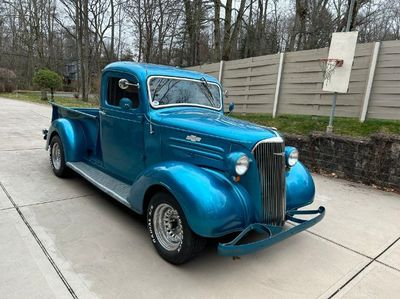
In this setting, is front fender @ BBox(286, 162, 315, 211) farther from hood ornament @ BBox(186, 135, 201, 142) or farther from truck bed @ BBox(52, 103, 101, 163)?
truck bed @ BBox(52, 103, 101, 163)

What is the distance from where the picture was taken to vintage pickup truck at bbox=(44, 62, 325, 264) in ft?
9.08

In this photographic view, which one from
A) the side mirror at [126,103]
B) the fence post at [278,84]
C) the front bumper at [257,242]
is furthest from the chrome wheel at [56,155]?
the fence post at [278,84]

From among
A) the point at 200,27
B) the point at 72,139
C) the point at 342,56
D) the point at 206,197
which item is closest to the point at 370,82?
the point at 342,56

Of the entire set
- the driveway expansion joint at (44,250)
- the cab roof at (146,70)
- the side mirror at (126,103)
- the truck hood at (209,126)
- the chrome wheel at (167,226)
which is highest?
the cab roof at (146,70)

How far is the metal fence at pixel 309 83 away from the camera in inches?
271

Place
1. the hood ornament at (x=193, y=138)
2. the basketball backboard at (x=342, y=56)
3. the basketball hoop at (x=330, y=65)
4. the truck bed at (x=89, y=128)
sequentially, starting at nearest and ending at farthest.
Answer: the hood ornament at (x=193, y=138) → the truck bed at (x=89, y=128) → the basketball backboard at (x=342, y=56) → the basketball hoop at (x=330, y=65)

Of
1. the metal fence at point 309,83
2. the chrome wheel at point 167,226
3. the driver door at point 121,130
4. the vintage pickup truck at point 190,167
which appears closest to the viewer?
the vintage pickup truck at point 190,167

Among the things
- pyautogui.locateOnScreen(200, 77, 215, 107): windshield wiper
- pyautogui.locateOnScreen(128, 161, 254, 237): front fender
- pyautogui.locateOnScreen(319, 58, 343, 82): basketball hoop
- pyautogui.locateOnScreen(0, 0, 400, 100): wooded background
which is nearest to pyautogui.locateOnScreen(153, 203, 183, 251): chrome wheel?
pyautogui.locateOnScreen(128, 161, 254, 237): front fender

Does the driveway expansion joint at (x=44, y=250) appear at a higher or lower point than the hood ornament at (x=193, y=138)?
lower

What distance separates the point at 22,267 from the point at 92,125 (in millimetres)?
2541

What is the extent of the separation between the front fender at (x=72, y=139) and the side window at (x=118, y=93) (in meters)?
1.04

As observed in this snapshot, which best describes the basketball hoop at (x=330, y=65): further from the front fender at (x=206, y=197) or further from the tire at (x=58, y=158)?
the tire at (x=58, y=158)

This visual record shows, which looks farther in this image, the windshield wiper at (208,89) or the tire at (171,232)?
the windshield wiper at (208,89)

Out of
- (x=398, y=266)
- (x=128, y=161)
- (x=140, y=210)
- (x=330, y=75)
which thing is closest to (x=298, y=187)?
(x=398, y=266)
